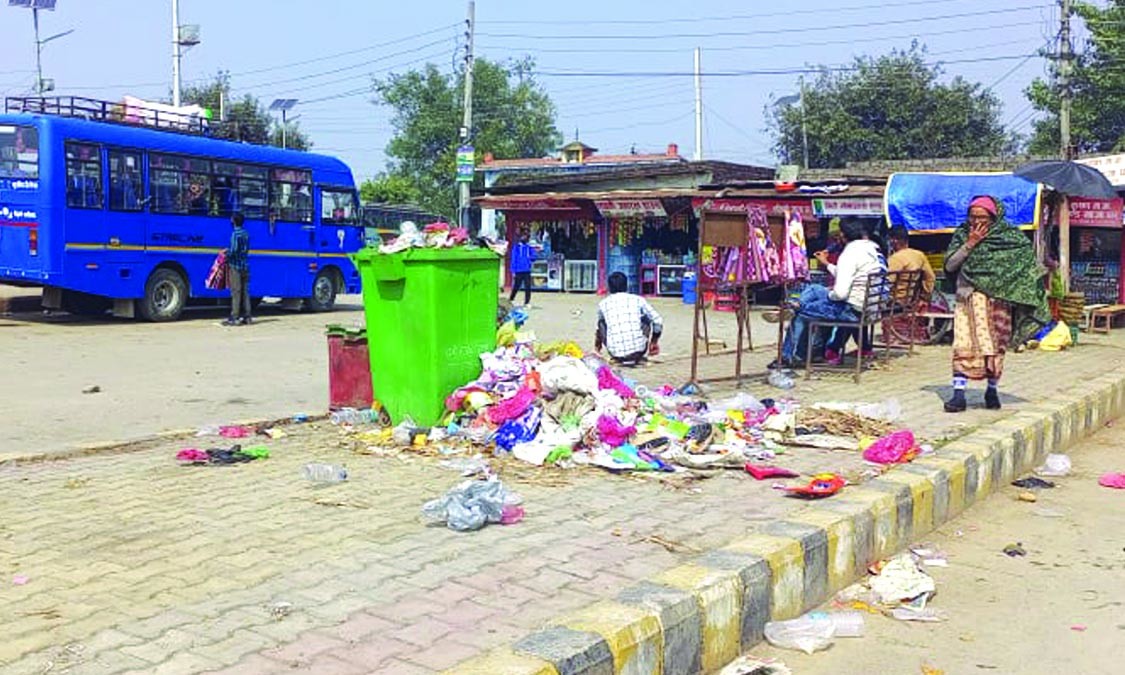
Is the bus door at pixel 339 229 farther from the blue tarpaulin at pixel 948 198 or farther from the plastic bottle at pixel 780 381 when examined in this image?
the plastic bottle at pixel 780 381

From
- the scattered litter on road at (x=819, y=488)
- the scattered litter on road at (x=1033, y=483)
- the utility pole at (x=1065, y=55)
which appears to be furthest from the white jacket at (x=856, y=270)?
the utility pole at (x=1065, y=55)

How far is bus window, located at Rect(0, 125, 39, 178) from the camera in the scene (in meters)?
15.6

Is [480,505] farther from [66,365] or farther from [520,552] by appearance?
[66,365]

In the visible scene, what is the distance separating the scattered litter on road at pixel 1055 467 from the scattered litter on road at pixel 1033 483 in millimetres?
282

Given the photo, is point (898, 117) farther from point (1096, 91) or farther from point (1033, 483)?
point (1033, 483)

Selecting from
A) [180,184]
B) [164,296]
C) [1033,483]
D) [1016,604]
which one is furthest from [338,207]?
[1016,604]

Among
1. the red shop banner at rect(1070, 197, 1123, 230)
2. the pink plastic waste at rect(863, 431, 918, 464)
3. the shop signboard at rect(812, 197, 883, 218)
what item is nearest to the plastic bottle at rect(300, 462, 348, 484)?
the pink plastic waste at rect(863, 431, 918, 464)

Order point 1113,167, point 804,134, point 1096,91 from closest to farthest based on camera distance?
point 1113,167, point 1096,91, point 804,134

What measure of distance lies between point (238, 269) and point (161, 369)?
6.05 meters

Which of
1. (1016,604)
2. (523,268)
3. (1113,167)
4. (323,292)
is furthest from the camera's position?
(523,268)

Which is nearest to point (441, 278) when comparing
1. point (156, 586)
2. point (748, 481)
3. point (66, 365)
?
point (748, 481)

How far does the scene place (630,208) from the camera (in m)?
26.5

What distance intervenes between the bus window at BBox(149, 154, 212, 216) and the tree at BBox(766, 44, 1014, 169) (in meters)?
32.9

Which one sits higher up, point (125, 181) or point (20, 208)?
point (125, 181)
